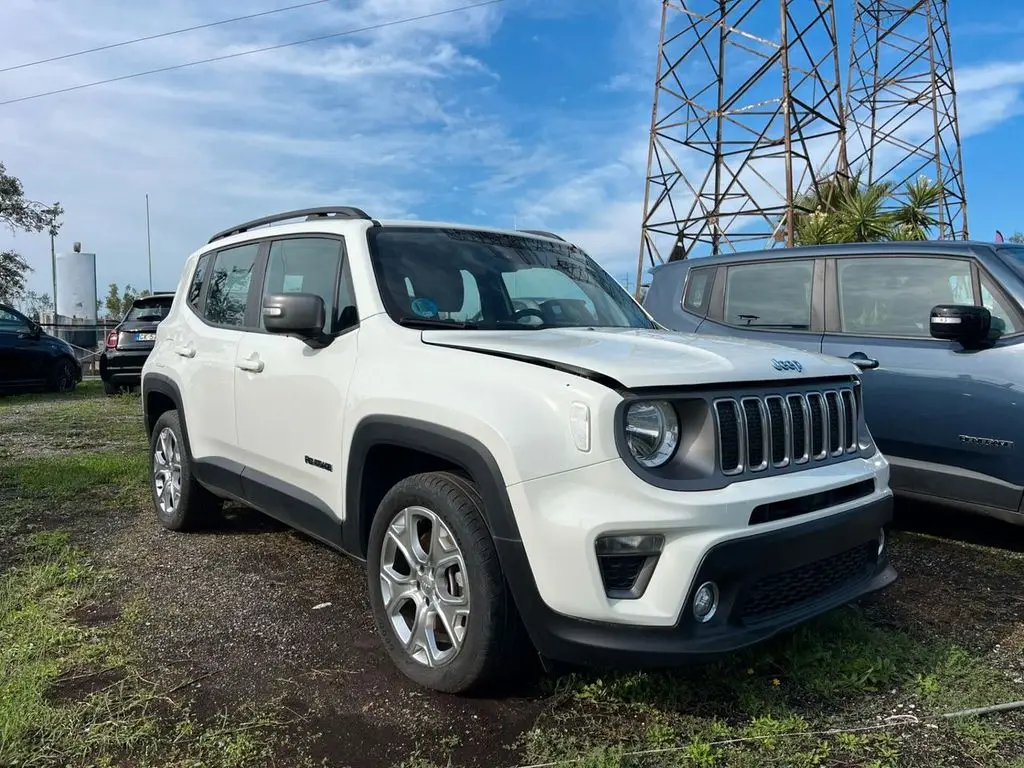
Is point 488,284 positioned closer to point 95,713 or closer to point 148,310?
point 95,713

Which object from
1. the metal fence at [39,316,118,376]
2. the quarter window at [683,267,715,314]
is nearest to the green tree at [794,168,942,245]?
the quarter window at [683,267,715,314]

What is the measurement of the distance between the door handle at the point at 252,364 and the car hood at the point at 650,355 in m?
1.22

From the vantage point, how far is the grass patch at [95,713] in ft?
8.20

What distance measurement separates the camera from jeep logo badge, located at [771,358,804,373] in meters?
2.82

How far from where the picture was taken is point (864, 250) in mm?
5297

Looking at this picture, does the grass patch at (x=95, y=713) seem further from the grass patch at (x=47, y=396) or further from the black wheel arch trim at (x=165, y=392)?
the grass patch at (x=47, y=396)

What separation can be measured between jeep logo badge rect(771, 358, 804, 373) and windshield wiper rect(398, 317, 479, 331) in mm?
1237

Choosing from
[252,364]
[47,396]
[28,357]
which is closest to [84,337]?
[47,396]

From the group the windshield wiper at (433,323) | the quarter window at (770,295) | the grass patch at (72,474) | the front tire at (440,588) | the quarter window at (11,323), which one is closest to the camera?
the front tire at (440,588)

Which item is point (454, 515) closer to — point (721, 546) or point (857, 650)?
point (721, 546)

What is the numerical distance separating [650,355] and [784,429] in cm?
52

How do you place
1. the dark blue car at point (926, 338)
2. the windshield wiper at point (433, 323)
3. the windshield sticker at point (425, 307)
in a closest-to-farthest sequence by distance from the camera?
the windshield wiper at point (433, 323) < the windshield sticker at point (425, 307) < the dark blue car at point (926, 338)

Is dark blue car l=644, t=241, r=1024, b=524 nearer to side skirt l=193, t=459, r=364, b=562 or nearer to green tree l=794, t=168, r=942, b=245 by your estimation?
side skirt l=193, t=459, r=364, b=562

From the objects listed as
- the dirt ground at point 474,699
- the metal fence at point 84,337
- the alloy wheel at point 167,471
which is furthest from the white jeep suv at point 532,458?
the metal fence at point 84,337
